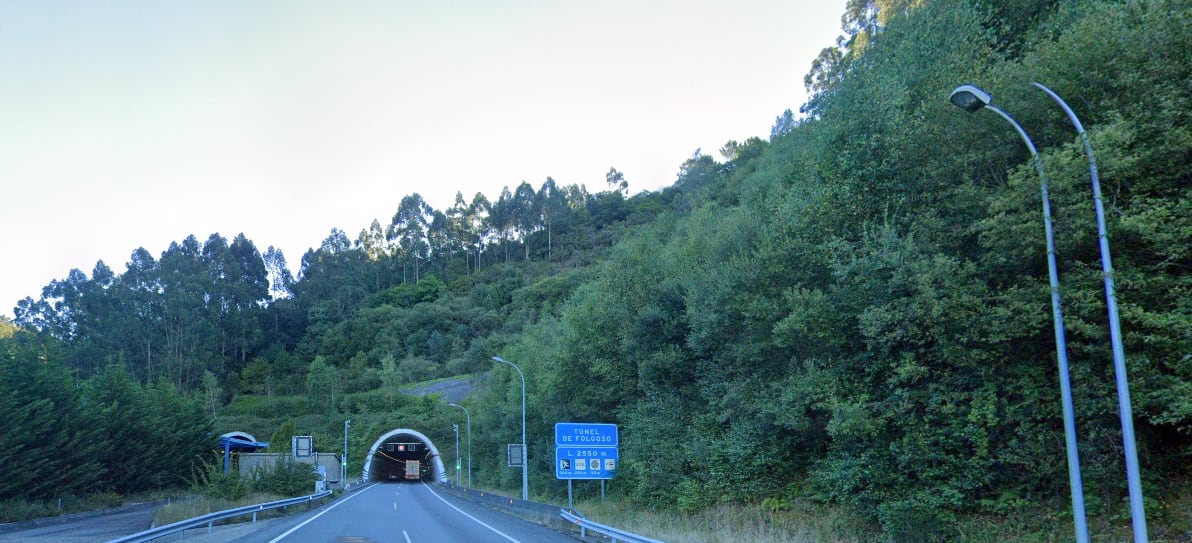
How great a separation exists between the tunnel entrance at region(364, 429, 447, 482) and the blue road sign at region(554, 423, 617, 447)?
196ft

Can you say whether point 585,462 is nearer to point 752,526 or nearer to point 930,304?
point 752,526

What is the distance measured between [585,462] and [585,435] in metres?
0.89

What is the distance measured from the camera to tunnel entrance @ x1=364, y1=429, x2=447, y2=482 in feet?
268

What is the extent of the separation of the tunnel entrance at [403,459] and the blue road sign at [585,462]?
59.7 meters

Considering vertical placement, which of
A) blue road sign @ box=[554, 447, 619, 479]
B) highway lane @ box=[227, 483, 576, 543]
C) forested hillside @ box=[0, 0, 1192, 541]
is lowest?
highway lane @ box=[227, 483, 576, 543]

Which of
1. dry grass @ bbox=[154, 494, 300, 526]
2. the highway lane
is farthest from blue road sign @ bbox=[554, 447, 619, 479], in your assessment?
dry grass @ bbox=[154, 494, 300, 526]

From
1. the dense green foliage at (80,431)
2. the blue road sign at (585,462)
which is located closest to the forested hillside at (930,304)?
the dense green foliage at (80,431)

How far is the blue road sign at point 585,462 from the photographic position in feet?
77.5

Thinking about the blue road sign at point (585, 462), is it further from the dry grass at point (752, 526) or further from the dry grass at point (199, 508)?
the dry grass at point (199, 508)

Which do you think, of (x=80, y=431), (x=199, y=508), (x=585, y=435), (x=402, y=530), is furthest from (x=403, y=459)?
(x=585, y=435)

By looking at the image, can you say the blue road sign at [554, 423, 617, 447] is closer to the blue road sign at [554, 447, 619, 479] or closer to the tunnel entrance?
the blue road sign at [554, 447, 619, 479]

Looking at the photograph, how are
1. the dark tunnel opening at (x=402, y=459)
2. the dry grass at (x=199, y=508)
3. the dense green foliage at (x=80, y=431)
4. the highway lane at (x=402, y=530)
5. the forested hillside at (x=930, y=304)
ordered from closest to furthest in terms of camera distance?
1. the forested hillside at (x=930, y=304)
2. the highway lane at (x=402, y=530)
3. the dry grass at (x=199, y=508)
4. the dense green foliage at (x=80, y=431)
5. the dark tunnel opening at (x=402, y=459)

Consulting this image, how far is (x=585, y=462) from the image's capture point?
2394 centimetres

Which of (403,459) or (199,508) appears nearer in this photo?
(199,508)
